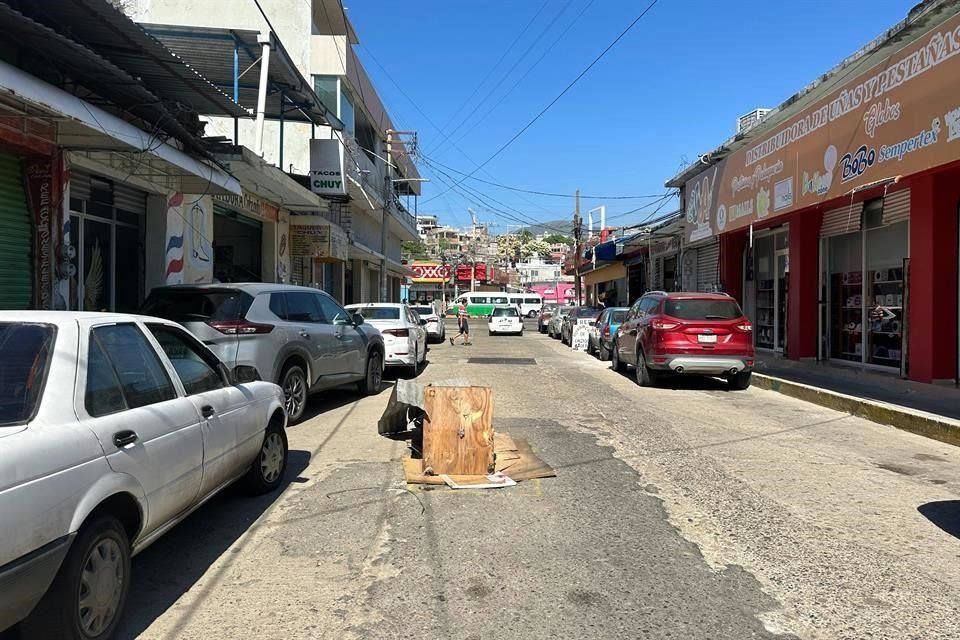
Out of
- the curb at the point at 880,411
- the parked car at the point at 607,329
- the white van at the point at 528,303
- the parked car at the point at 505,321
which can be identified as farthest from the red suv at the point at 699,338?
the white van at the point at 528,303

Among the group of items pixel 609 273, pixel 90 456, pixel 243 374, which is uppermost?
pixel 609 273

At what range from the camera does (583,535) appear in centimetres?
477

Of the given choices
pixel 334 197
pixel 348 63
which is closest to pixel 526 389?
pixel 334 197

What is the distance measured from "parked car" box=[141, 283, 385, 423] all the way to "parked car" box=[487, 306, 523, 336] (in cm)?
2388

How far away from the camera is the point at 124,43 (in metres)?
8.91

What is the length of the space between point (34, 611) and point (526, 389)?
10.1 m

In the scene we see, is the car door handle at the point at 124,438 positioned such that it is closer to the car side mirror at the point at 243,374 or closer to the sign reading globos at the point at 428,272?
the car side mirror at the point at 243,374

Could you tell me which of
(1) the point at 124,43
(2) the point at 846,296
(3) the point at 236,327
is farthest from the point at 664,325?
(1) the point at 124,43

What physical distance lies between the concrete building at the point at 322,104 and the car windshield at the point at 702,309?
9587mm

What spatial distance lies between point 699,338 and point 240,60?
37.8 ft

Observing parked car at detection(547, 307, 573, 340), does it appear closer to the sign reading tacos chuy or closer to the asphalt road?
the sign reading tacos chuy

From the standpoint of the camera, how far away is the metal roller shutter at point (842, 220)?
13.7 m

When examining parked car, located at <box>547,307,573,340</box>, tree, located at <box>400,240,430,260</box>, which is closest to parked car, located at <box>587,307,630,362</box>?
parked car, located at <box>547,307,573,340</box>

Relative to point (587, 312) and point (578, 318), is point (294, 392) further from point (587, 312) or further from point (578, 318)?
point (587, 312)
